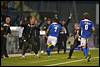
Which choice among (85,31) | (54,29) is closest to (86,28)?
(85,31)

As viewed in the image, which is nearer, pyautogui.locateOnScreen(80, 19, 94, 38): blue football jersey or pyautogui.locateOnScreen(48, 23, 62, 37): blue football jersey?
pyautogui.locateOnScreen(80, 19, 94, 38): blue football jersey

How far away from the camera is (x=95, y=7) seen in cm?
3844

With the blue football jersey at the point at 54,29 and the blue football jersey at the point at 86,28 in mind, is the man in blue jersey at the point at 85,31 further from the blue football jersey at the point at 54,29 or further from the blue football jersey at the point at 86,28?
the blue football jersey at the point at 54,29

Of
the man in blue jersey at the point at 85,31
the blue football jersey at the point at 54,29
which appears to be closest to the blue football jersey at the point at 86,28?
the man in blue jersey at the point at 85,31

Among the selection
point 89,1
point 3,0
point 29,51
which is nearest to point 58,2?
point 89,1

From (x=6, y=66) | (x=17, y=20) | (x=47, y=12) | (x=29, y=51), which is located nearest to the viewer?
(x=6, y=66)

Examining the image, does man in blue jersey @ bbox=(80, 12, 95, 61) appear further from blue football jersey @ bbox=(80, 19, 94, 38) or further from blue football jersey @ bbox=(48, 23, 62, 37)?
blue football jersey @ bbox=(48, 23, 62, 37)

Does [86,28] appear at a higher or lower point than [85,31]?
higher

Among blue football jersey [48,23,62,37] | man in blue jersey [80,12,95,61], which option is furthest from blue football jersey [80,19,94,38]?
blue football jersey [48,23,62,37]

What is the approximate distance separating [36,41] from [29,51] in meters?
2.50

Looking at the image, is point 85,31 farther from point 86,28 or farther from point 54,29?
point 54,29

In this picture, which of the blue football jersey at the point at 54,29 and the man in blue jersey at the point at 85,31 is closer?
the man in blue jersey at the point at 85,31

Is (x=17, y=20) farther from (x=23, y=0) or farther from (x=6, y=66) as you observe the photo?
(x=6, y=66)

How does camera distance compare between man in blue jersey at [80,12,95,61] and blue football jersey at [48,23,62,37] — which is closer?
man in blue jersey at [80,12,95,61]
